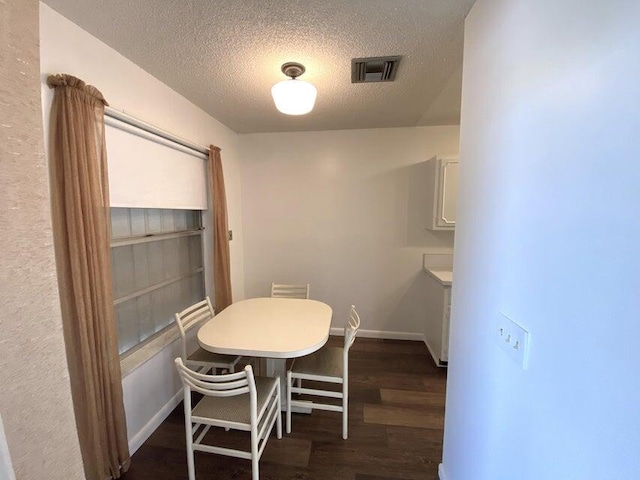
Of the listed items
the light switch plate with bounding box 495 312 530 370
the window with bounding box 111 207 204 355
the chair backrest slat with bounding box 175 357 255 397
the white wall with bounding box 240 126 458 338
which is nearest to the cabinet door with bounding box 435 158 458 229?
the white wall with bounding box 240 126 458 338

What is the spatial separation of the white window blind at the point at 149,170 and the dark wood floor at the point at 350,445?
1592 mm

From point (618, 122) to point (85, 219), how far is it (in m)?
1.90

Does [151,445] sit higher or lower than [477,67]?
lower

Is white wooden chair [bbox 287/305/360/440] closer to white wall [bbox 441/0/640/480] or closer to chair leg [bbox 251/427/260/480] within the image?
chair leg [bbox 251/427/260/480]

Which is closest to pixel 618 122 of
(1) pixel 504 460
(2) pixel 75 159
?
(1) pixel 504 460

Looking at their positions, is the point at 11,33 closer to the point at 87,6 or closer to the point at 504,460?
the point at 87,6

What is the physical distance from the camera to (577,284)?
63 centimetres

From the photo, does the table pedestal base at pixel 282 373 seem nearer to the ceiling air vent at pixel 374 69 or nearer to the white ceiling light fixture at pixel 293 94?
the white ceiling light fixture at pixel 293 94

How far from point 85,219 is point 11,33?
728mm

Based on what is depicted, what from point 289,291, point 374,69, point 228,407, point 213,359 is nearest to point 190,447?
point 228,407

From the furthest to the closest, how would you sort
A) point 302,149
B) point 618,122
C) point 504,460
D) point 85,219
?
point 302,149, point 85,219, point 504,460, point 618,122

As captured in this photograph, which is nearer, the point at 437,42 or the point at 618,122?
the point at 618,122

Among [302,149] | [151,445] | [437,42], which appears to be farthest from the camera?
[302,149]

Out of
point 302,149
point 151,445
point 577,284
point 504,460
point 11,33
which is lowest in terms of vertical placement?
point 151,445
